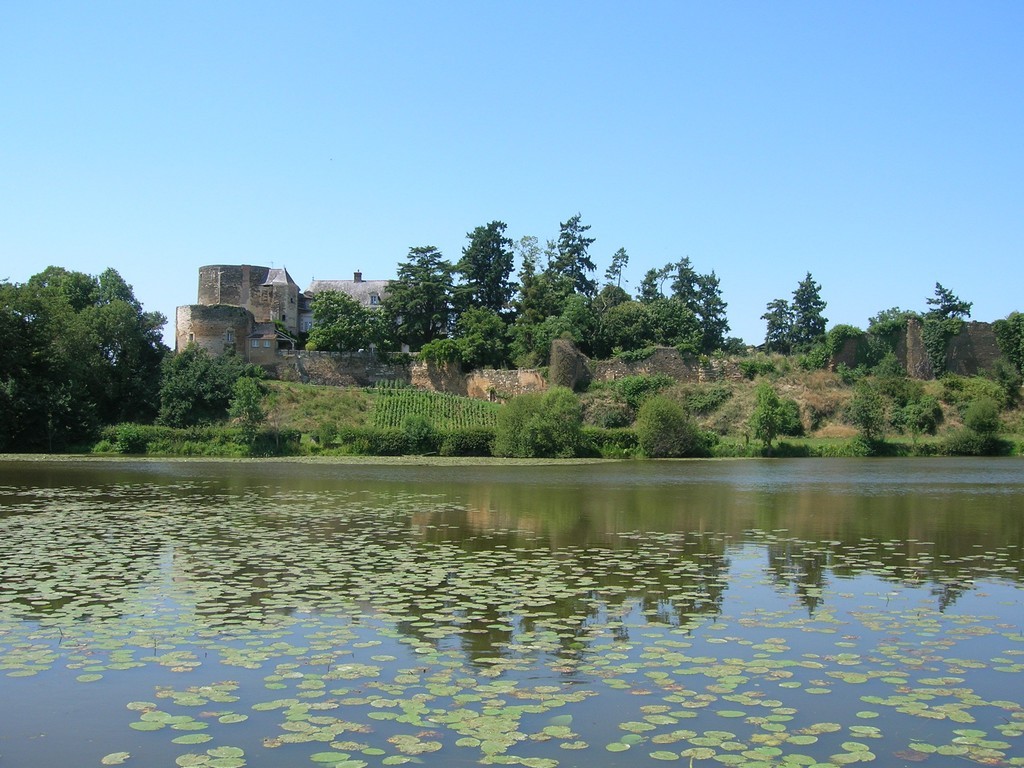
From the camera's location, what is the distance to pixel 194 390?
48.5 m

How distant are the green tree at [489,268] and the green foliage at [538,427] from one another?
2245cm

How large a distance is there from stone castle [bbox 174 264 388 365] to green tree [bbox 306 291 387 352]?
279 centimetres

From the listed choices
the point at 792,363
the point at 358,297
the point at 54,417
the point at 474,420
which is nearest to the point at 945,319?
the point at 792,363

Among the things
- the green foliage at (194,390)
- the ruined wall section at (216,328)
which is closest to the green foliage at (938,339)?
the green foliage at (194,390)

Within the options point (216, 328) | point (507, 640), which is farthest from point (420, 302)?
point (507, 640)

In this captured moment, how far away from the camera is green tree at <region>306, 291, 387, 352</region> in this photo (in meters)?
58.0

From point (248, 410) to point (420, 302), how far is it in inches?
772

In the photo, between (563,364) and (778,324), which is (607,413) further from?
(778,324)

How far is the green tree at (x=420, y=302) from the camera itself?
60.9 m

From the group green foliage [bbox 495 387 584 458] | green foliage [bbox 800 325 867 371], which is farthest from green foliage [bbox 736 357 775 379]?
green foliage [bbox 495 387 584 458]

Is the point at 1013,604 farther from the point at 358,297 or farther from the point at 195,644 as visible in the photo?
the point at 358,297

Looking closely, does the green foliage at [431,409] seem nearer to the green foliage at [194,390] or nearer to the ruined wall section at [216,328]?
the green foliage at [194,390]

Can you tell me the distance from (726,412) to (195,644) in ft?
147

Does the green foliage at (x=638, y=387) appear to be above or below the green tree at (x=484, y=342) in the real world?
below
